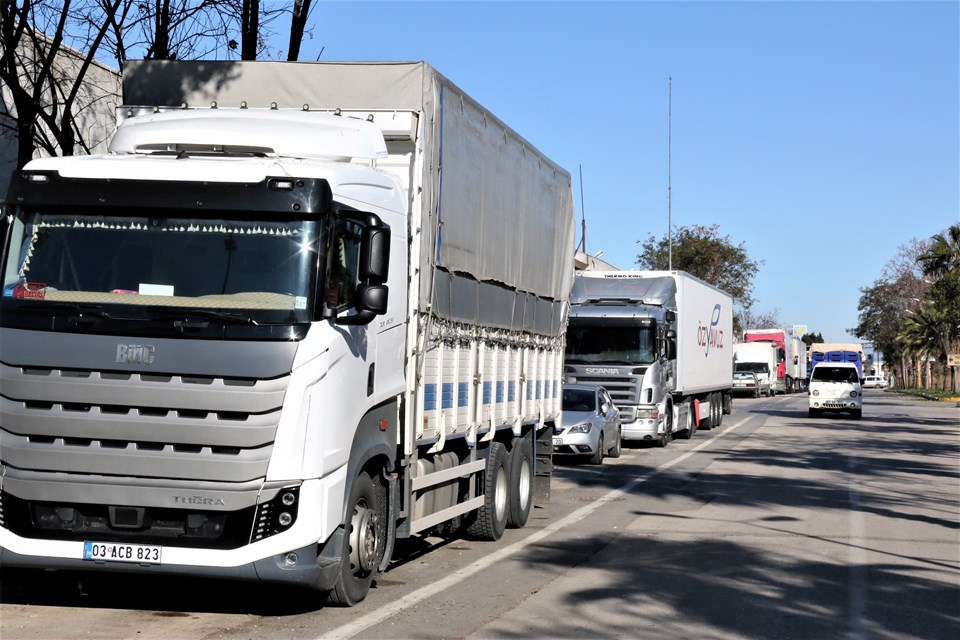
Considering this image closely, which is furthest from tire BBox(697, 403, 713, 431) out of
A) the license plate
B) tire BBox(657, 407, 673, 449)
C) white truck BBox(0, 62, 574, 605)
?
the license plate

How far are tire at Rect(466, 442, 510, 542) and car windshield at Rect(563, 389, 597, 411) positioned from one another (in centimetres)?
1044

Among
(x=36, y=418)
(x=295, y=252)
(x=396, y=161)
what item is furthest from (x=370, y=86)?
(x=36, y=418)

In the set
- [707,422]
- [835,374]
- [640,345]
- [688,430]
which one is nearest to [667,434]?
[640,345]

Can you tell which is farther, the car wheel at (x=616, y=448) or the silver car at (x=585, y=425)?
the car wheel at (x=616, y=448)

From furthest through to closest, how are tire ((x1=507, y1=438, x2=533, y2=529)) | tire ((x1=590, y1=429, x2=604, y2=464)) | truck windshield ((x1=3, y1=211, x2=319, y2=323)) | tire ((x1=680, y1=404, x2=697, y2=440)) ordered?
tire ((x1=680, y1=404, x2=697, y2=440)) → tire ((x1=590, y1=429, x2=604, y2=464)) → tire ((x1=507, y1=438, x2=533, y2=529)) → truck windshield ((x1=3, y1=211, x2=319, y2=323))

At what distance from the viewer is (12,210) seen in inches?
307

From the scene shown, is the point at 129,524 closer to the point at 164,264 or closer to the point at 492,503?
the point at 164,264

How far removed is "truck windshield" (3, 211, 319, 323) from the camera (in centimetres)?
757

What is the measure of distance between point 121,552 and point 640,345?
20.6 metres

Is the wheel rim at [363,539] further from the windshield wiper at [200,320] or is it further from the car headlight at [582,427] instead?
the car headlight at [582,427]

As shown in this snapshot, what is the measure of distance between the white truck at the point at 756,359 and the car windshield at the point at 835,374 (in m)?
25.0

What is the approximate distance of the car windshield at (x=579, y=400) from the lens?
2316cm

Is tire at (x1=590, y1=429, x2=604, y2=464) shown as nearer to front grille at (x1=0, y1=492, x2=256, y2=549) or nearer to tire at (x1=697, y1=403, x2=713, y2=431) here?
→ tire at (x1=697, y1=403, x2=713, y2=431)

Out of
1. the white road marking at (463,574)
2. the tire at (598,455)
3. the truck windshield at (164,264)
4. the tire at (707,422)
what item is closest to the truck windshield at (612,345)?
the tire at (598,455)
